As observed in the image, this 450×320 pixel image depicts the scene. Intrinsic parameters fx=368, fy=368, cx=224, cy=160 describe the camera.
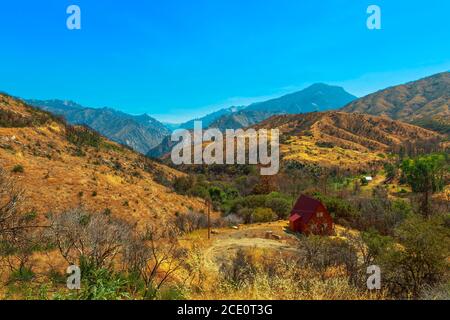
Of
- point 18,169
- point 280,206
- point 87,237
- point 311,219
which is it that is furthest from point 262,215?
point 87,237

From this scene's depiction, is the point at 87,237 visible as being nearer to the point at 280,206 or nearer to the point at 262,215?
the point at 262,215

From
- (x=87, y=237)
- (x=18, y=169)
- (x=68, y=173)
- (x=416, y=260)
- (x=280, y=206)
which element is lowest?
(x=416, y=260)

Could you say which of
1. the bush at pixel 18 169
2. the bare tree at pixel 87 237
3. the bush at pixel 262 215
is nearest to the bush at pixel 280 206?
the bush at pixel 262 215

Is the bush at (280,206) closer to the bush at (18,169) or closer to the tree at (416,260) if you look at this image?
the bush at (18,169)

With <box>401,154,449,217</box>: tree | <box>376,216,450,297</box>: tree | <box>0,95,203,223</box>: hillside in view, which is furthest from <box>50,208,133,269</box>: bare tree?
<box>401,154,449,217</box>: tree

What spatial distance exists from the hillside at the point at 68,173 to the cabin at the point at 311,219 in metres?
15.8

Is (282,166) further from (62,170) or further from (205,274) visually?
(205,274)

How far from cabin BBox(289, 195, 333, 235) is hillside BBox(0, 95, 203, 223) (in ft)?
51.9

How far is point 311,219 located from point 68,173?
32995 millimetres

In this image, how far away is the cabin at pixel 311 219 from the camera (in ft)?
169

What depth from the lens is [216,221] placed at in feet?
179

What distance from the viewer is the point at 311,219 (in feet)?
171

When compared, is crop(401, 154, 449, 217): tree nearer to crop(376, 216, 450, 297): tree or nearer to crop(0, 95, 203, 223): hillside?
crop(0, 95, 203, 223): hillside

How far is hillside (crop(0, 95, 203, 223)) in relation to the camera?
3922 centimetres
